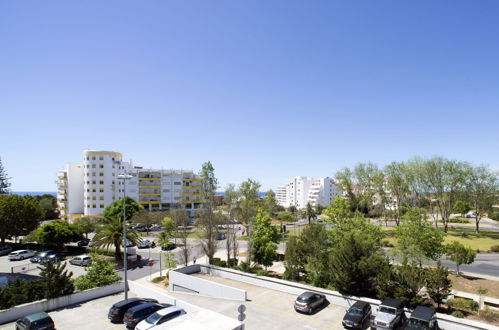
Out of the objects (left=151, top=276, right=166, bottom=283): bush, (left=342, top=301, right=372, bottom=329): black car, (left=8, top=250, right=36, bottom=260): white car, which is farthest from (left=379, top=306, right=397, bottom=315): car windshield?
(left=8, top=250, right=36, bottom=260): white car

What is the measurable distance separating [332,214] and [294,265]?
698cm

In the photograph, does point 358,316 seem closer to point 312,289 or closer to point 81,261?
point 312,289

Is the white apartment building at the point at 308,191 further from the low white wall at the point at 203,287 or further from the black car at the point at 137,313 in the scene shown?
the black car at the point at 137,313

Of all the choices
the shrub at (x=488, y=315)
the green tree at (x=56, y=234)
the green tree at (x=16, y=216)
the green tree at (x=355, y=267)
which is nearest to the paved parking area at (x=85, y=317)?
the green tree at (x=355, y=267)

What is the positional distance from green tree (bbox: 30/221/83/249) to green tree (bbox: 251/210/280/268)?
2948 cm

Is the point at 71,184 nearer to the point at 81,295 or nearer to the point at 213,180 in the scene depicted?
the point at 213,180

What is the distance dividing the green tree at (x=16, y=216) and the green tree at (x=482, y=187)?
7972cm

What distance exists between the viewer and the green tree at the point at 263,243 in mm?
30348

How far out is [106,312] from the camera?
1912cm

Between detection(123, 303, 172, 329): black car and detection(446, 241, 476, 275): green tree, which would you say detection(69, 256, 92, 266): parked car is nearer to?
detection(123, 303, 172, 329): black car

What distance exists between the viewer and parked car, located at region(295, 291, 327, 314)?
60.5 feet

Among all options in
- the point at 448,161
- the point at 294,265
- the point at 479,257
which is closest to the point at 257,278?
the point at 294,265

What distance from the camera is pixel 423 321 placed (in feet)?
49.8

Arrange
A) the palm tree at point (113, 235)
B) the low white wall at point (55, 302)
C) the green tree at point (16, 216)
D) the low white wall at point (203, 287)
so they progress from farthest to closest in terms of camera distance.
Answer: the green tree at point (16, 216) < the palm tree at point (113, 235) < the low white wall at point (203, 287) < the low white wall at point (55, 302)
